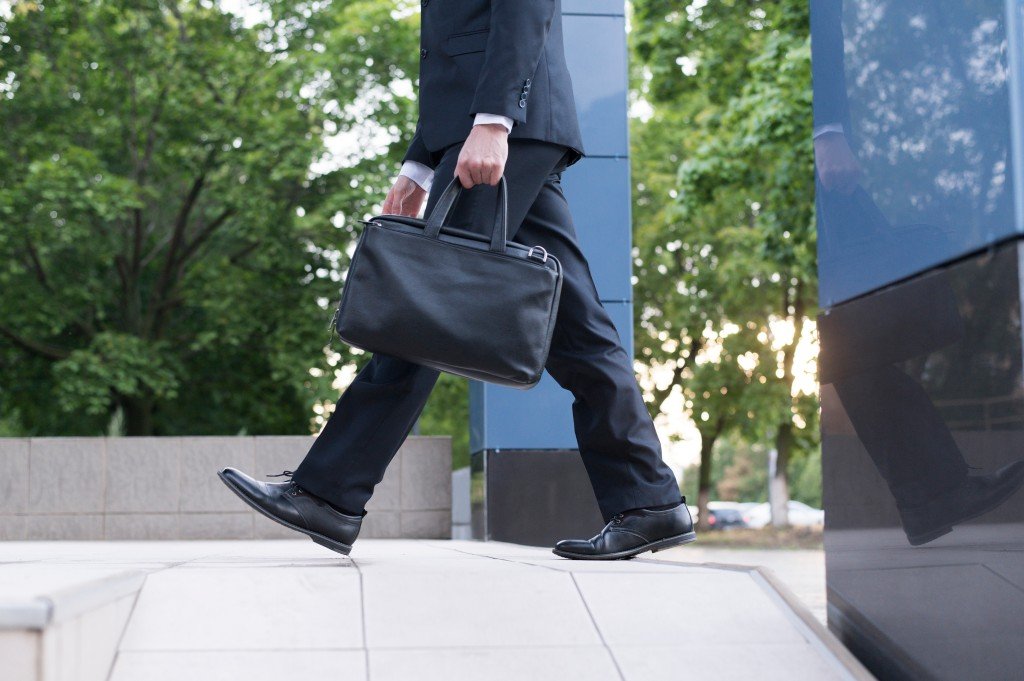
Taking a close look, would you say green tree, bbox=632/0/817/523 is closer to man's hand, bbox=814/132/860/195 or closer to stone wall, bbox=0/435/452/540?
stone wall, bbox=0/435/452/540

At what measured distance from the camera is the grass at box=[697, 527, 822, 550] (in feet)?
64.1

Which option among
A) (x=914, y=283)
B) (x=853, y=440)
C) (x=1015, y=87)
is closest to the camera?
(x=1015, y=87)

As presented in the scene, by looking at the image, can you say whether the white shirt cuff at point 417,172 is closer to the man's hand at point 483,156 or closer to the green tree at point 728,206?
the man's hand at point 483,156

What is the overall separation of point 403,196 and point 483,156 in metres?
0.66

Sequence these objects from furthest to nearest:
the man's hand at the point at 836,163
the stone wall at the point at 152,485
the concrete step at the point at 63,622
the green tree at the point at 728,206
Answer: the green tree at the point at 728,206 → the stone wall at the point at 152,485 → the man's hand at the point at 836,163 → the concrete step at the point at 63,622

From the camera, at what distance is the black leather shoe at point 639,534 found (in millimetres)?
3236

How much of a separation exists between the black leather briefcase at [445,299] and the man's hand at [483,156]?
0.12m

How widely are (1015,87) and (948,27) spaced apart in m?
0.29

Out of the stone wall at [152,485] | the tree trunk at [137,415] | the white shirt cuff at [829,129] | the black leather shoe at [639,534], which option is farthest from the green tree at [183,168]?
the white shirt cuff at [829,129]

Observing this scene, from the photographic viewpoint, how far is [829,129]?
9.89 feet

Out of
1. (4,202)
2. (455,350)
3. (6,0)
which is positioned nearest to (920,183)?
(455,350)

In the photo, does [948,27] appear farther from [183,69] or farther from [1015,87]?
[183,69]

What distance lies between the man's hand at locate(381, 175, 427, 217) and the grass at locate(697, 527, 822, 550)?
620 inches

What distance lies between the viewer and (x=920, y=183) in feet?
8.05
